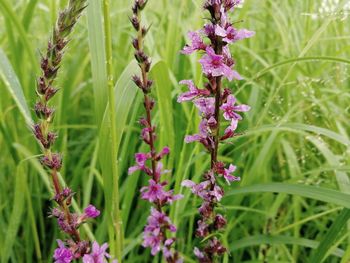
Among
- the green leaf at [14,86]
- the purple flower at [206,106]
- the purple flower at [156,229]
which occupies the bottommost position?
the purple flower at [156,229]

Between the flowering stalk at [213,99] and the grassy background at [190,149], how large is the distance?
292 mm

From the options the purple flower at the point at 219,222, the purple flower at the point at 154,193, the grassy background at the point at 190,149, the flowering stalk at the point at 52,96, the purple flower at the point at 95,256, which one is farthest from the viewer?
the grassy background at the point at 190,149

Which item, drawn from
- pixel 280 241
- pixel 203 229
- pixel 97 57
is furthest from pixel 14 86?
pixel 280 241

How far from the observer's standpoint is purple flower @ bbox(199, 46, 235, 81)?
1.10 meters

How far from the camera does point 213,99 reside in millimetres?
1198

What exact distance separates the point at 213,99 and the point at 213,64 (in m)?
0.11

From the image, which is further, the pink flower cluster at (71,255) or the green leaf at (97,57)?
the green leaf at (97,57)

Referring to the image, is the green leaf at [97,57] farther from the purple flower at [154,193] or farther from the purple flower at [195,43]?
the purple flower at [195,43]

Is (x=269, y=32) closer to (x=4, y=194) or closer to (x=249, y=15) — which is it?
(x=249, y=15)

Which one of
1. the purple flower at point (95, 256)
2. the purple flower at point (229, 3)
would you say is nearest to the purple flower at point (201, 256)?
the purple flower at point (95, 256)

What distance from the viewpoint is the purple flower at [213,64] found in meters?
1.10

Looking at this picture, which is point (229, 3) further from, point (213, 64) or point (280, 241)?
point (280, 241)

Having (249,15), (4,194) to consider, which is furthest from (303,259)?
(249,15)

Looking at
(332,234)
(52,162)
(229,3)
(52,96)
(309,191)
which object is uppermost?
(229,3)
